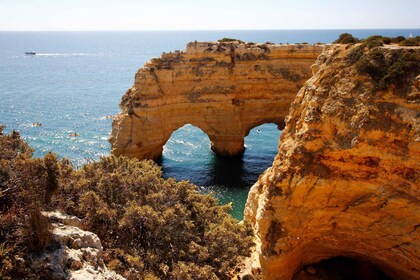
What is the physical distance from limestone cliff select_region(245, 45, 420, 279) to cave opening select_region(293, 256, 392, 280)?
4.39 ft

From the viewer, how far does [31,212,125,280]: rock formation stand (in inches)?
335

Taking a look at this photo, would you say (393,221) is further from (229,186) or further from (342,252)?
(229,186)

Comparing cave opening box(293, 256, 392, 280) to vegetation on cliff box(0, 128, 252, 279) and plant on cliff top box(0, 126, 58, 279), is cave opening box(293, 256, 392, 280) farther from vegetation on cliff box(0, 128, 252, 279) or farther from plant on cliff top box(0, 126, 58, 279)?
plant on cliff top box(0, 126, 58, 279)

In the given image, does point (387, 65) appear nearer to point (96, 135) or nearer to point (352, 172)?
point (352, 172)

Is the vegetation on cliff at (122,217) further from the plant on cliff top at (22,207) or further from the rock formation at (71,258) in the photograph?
the rock formation at (71,258)

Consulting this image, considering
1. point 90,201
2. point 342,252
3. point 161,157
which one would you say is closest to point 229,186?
point 161,157

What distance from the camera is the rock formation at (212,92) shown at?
3891 centimetres

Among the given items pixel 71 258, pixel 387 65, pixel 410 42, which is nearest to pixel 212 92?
pixel 410 42

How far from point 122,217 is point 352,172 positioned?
31.6 feet

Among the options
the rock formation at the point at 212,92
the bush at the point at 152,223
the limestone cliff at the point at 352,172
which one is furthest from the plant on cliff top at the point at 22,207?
the rock formation at the point at 212,92

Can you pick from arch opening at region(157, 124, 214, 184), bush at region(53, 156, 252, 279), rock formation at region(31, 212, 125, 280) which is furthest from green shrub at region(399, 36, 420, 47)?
arch opening at region(157, 124, 214, 184)

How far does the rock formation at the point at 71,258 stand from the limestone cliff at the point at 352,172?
873 cm

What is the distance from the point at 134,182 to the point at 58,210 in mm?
4021

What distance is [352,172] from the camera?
51.4 ft
